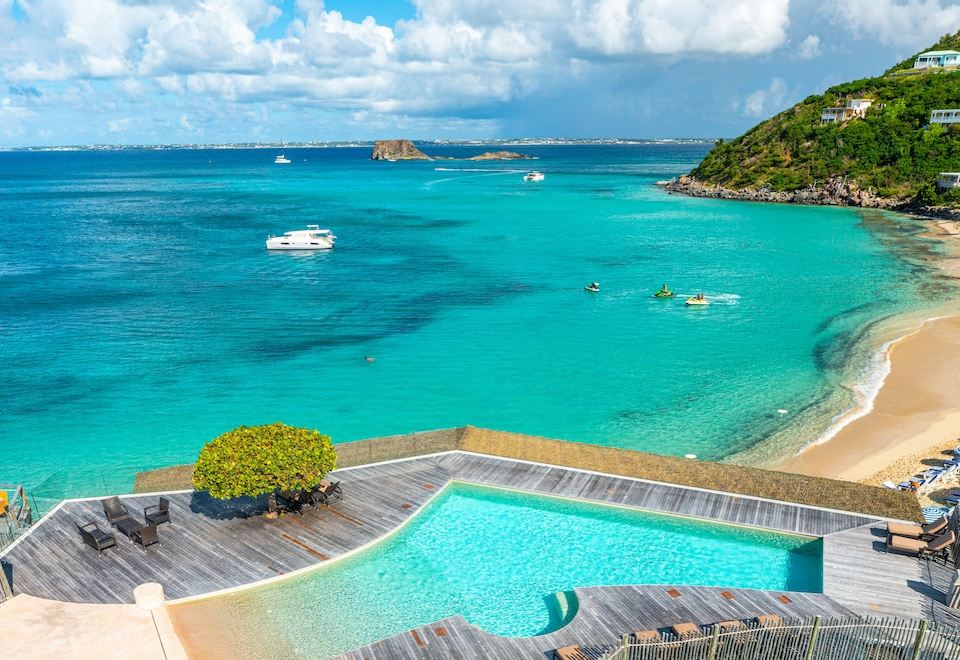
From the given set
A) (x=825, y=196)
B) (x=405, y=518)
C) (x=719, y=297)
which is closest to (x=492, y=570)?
(x=405, y=518)

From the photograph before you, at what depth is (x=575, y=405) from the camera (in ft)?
126

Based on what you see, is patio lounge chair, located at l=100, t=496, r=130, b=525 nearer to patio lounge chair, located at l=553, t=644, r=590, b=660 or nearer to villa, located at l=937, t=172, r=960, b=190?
patio lounge chair, located at l=553, t=644, r=590, b=660

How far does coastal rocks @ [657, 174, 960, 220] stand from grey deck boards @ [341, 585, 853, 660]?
10452 cm

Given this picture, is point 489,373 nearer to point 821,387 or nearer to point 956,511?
point 821,387

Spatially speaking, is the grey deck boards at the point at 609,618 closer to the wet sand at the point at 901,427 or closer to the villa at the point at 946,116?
the wet sand at the point at 901,427

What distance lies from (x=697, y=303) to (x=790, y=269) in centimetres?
2077

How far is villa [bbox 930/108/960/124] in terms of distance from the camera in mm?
118938

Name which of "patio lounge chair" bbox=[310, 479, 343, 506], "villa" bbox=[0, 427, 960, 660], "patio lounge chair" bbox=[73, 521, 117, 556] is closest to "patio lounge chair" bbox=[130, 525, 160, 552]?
"villa" bbox=[0, 427, 960, 660]

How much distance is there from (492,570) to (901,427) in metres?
24.5

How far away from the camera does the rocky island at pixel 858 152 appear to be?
114 meters

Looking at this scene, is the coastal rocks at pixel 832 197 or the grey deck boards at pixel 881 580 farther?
the coastal rocks at pixel 832 197

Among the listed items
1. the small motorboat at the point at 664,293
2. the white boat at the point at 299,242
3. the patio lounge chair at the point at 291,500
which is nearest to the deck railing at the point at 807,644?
the patio lounge chair at the point at 291,500

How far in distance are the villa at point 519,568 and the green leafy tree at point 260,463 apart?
1.72m

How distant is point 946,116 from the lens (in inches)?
4737
